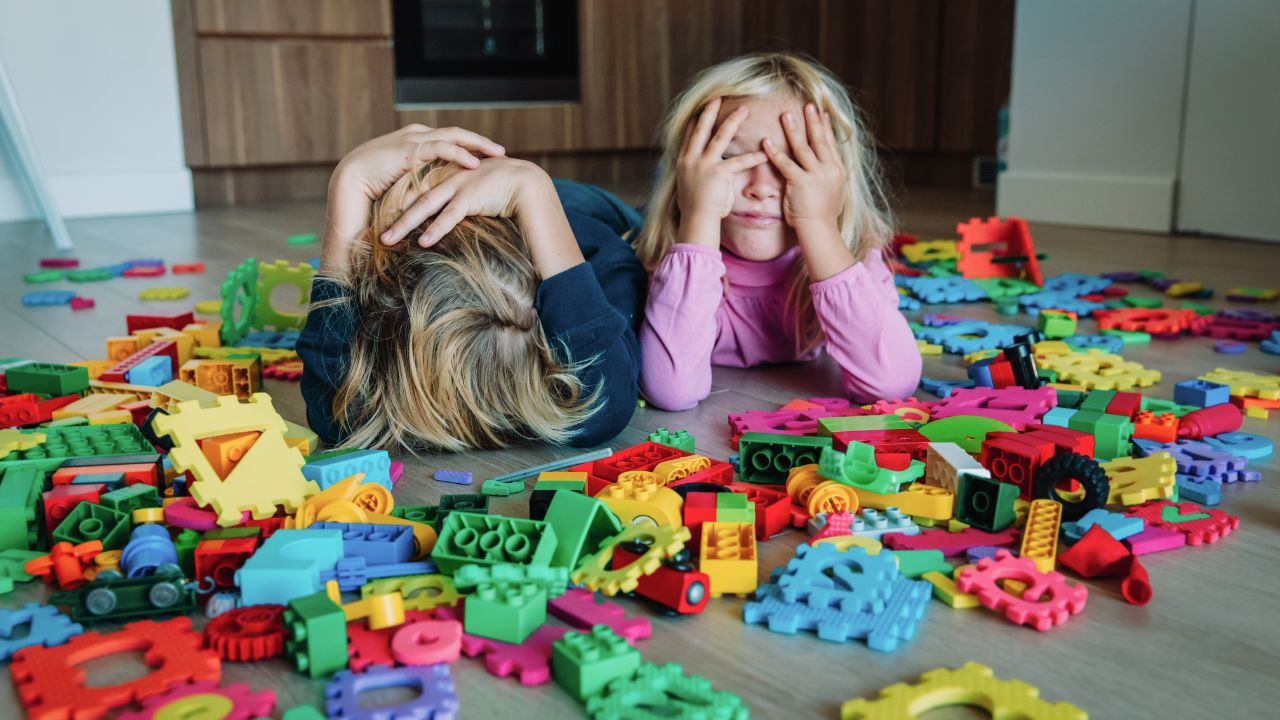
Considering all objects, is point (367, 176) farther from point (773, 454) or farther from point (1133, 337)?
point (1133, 337)

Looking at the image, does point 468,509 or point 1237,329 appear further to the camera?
point 1237,329

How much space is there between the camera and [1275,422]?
3.52 feet

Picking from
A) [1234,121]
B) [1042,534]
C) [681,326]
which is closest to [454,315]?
[681,326]

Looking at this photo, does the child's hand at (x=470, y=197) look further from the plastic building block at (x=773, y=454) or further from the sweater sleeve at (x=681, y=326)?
the plastic building block at (x=773, y=454)

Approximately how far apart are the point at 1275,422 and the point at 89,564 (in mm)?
1035

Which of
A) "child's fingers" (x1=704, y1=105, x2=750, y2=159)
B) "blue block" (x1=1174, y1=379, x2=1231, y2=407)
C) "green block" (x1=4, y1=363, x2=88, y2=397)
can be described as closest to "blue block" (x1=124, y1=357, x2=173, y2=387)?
"green block" (x1=4, y1=363, x2=88, y2=397)

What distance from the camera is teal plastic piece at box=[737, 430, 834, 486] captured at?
0.89 m

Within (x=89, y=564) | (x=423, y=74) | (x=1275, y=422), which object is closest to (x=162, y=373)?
(x=89, y=564)

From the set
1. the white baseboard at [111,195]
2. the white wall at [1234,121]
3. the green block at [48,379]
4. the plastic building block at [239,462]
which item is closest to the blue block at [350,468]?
the plastic building block at [239,462]

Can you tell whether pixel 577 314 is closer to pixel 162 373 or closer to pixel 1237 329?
pixel 162 373

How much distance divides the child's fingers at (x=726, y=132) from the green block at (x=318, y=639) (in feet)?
2.22

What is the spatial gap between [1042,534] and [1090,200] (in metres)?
2.07

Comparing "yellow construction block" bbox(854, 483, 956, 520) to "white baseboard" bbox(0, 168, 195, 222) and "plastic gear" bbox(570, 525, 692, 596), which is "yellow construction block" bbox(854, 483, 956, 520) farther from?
"white baseboard" bbox(0, 168, 195, 222)

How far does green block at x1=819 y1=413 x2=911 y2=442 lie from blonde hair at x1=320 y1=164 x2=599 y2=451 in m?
0.21
